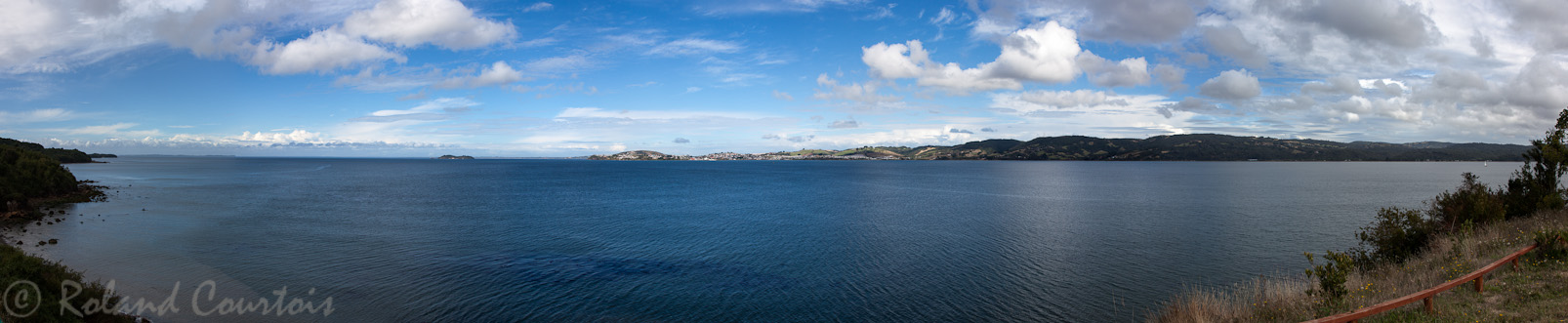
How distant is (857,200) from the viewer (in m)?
65.1

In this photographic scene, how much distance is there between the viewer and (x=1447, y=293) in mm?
12234

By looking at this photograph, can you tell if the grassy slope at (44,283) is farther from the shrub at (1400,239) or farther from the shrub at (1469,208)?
the shrub at (1469,208)

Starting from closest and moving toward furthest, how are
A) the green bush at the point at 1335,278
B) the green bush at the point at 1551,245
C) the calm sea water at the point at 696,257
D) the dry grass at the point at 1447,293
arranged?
the dry grass at the point at 1447,293 → the green bush at the point at 1335,278 → the green bush at the point at 1551,245 → the calm sea water at the point at 696,257

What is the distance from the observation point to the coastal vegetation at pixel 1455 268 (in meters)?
11.2

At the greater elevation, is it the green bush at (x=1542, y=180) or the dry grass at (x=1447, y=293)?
the green bush at (x=1542, y=180)

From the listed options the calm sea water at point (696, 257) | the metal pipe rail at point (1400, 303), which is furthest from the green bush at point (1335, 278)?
the calm sea water at point (696, 257)

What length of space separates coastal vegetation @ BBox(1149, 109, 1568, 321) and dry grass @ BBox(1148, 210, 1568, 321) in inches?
0.7

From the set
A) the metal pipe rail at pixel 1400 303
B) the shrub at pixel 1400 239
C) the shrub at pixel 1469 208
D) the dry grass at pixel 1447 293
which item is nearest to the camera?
the metal pipe rail at pixel 1400 303

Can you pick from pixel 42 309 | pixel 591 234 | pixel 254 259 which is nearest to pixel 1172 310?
pixel 42 309

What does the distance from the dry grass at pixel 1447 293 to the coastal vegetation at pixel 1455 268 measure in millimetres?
19

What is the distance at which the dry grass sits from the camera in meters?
10.8

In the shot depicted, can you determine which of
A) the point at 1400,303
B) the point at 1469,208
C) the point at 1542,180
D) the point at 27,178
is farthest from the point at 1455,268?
the point at 27,178

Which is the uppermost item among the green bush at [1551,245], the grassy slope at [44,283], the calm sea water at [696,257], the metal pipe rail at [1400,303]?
the green bush at [1551,245]

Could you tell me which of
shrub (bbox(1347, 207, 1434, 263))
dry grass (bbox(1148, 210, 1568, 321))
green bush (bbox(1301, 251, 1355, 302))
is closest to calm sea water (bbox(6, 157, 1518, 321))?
shrub (bbox(1347, 207, 1434, 263))
